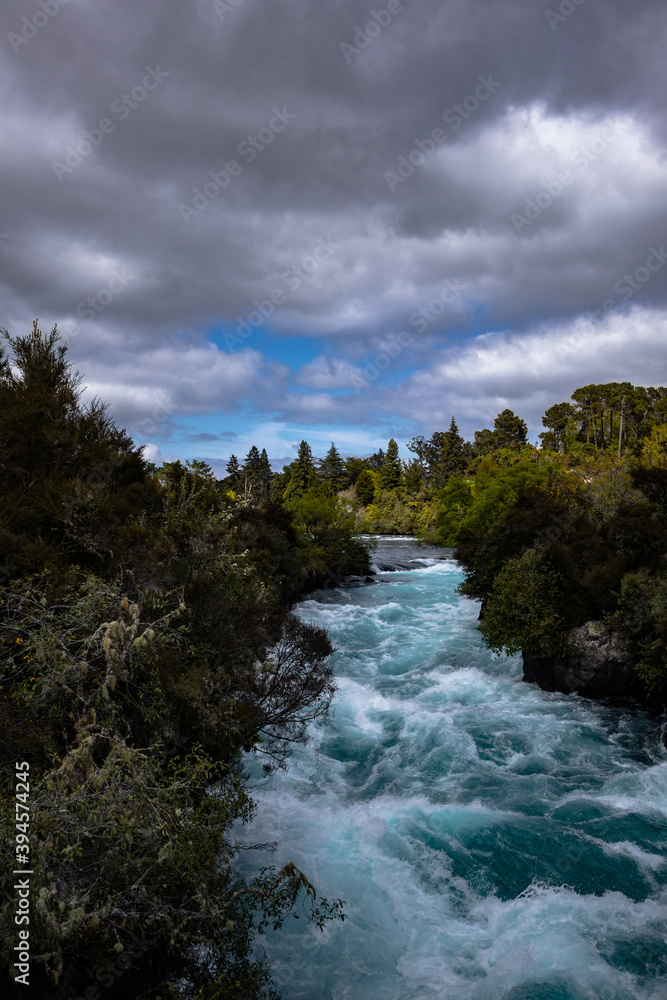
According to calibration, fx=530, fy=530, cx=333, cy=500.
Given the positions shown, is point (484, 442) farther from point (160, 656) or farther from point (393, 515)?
point (160, 656)

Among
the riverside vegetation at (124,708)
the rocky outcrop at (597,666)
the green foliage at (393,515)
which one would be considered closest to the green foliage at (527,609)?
the rocky outcrop at (597,666)

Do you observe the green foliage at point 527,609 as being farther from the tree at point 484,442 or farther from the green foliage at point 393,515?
the tree at point 484,442

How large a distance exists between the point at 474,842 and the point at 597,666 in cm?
661

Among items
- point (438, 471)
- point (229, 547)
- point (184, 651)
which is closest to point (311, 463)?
point (438, 471)

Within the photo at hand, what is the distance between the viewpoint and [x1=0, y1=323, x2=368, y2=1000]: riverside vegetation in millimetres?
4352

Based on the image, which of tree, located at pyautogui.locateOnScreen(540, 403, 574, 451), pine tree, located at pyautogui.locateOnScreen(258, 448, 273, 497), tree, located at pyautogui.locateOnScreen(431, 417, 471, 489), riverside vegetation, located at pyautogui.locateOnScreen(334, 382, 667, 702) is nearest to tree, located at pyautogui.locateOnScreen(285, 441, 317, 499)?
pine tree, located at pyautogui.locateOnScreen(258, 448, 273, 497)

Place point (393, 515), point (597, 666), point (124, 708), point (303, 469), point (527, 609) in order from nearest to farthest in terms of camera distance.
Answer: point (124, 708) < point (597, 666) < point (527, 609) < point (393, 515) < point (303, 469)

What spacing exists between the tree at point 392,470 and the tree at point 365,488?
87.0 inches

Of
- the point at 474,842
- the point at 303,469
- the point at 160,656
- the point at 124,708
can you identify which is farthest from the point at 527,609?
the point at 303,469

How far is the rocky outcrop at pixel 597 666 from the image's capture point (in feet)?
44.5

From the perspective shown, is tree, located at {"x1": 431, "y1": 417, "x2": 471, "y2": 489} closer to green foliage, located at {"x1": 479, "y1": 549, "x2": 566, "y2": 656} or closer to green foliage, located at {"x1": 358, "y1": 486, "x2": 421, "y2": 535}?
green foliage, located at {"x1": 358, "y1": 486, "x2": 421, "y2": 535}

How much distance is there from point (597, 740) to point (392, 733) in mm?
4775

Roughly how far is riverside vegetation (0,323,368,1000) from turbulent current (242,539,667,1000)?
97cm

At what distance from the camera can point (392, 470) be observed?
77250 millimetres
